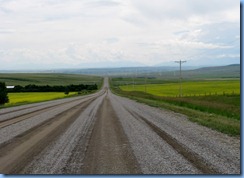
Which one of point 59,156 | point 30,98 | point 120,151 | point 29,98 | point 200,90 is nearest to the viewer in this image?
point 59,156

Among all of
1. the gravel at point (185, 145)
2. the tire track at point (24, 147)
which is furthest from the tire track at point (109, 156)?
the tire track at point (24, 147)

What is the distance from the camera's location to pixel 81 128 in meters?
15.9

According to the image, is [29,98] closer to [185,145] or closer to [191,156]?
[185,145]

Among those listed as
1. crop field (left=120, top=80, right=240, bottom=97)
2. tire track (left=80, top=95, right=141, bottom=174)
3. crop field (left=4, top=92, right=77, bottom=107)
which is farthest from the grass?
tire track (left=80, top=95, right=141, bottom=174)

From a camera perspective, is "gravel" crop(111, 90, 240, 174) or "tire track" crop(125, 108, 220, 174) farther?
"gravel" crop(111, 90, 240, 174)

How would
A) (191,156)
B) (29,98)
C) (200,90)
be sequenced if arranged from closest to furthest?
(191,156) < (29,98) < (200,90)

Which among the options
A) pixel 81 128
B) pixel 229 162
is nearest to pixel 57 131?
pixel 81 128

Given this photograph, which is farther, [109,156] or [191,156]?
[109,156]

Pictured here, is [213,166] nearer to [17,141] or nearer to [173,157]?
[173,157]

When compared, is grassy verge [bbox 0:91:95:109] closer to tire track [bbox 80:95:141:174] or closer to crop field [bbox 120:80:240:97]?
crop field [bbox 120:80:240:97]

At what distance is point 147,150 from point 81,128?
20.3 feet

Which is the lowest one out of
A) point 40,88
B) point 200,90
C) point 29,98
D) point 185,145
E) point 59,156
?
point 200,90

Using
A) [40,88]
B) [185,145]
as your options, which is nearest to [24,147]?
[185,145]

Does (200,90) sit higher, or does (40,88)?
(40,88)
